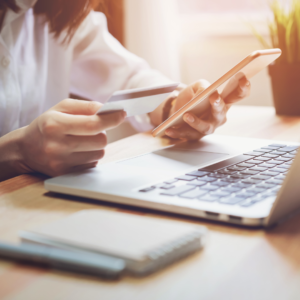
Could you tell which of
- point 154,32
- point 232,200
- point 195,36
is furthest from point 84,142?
point 195,36

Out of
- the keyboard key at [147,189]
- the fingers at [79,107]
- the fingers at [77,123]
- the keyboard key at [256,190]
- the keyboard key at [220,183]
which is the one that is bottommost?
the keyboard key at [256,190]

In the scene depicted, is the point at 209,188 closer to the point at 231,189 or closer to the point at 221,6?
the point at 231,189

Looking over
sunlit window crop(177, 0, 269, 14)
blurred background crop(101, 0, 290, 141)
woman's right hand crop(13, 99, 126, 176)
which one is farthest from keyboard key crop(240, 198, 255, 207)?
sunlit window crop(177, 0, 269, 14)

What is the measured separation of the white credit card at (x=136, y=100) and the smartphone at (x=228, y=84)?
5 centimetres

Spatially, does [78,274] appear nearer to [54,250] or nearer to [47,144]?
[54,250]

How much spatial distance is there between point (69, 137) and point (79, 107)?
47 millimetres

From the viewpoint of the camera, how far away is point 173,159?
63 cm

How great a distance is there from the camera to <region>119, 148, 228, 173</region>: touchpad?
1.92 feet

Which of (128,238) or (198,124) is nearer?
(128,238)

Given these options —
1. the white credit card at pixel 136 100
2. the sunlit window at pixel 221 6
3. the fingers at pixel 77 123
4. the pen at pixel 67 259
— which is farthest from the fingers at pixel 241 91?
the sunlit window at pixel 221 6

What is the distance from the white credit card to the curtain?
106 cm

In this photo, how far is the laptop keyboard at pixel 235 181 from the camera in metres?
0.44

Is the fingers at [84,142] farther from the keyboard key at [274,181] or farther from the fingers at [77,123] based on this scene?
the keyboard key at [274,181]

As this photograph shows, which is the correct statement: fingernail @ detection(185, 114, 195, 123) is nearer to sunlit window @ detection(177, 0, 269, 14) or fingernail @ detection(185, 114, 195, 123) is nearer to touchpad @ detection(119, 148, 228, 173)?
touchpad @ detection(119, 148, 228, 173)
